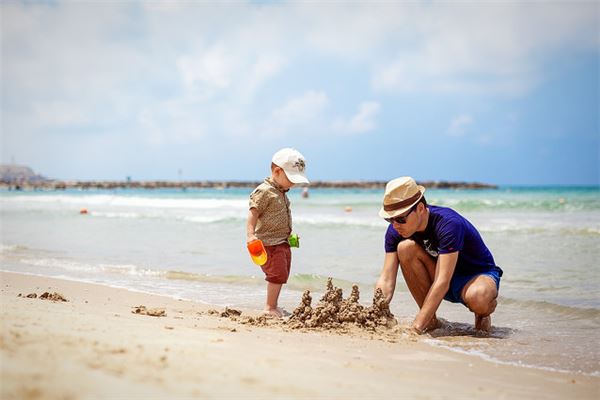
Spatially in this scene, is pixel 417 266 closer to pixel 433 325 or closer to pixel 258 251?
pixel 433 325

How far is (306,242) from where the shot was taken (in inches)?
410

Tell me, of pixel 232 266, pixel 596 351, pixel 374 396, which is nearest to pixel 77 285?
pixel 232 266

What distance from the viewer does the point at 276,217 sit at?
488 centimetres

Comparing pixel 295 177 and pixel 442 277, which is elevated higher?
pixel 295 177

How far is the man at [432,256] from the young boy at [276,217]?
99 centimetres

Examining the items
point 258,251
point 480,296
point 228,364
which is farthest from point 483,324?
point 228,364

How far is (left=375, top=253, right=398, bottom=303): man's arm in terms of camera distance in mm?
4238

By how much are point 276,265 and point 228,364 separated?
7.61 feet

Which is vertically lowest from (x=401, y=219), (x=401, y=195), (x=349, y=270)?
(x=349, y=270)

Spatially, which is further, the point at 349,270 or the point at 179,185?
the point at 179,185

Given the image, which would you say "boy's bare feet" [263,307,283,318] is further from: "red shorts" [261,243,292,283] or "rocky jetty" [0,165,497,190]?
"rocky jetty" [0,165,497,190]

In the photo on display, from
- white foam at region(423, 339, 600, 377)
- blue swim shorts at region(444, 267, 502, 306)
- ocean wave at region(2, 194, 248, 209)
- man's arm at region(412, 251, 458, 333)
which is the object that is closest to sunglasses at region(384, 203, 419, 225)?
man's arm at region(412, 251, 458, 333)

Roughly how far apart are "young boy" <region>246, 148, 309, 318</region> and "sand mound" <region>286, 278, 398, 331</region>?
625 mm

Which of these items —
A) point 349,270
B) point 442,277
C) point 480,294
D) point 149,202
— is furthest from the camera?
point 149,202
